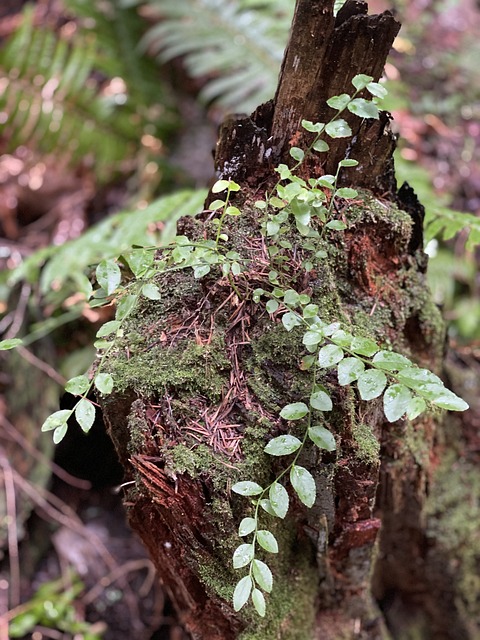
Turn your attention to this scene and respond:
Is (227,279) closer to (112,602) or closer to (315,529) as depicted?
(315,529)

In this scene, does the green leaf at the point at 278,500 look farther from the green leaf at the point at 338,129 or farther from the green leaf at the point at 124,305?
the green leaf at the point at 338,129

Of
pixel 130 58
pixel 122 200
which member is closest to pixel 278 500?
pixel 122 200

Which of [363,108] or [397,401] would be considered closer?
[397,401]

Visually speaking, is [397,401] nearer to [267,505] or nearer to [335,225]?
[267,505]

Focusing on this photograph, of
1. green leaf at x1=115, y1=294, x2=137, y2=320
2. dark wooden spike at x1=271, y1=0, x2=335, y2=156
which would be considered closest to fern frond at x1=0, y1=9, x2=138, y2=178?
dark wooden spike at x1=271, y1=0, x2=335, y2=156

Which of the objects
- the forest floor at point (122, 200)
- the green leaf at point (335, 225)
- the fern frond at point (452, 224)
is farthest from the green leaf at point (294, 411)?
the forest floor at point (122, 200)
